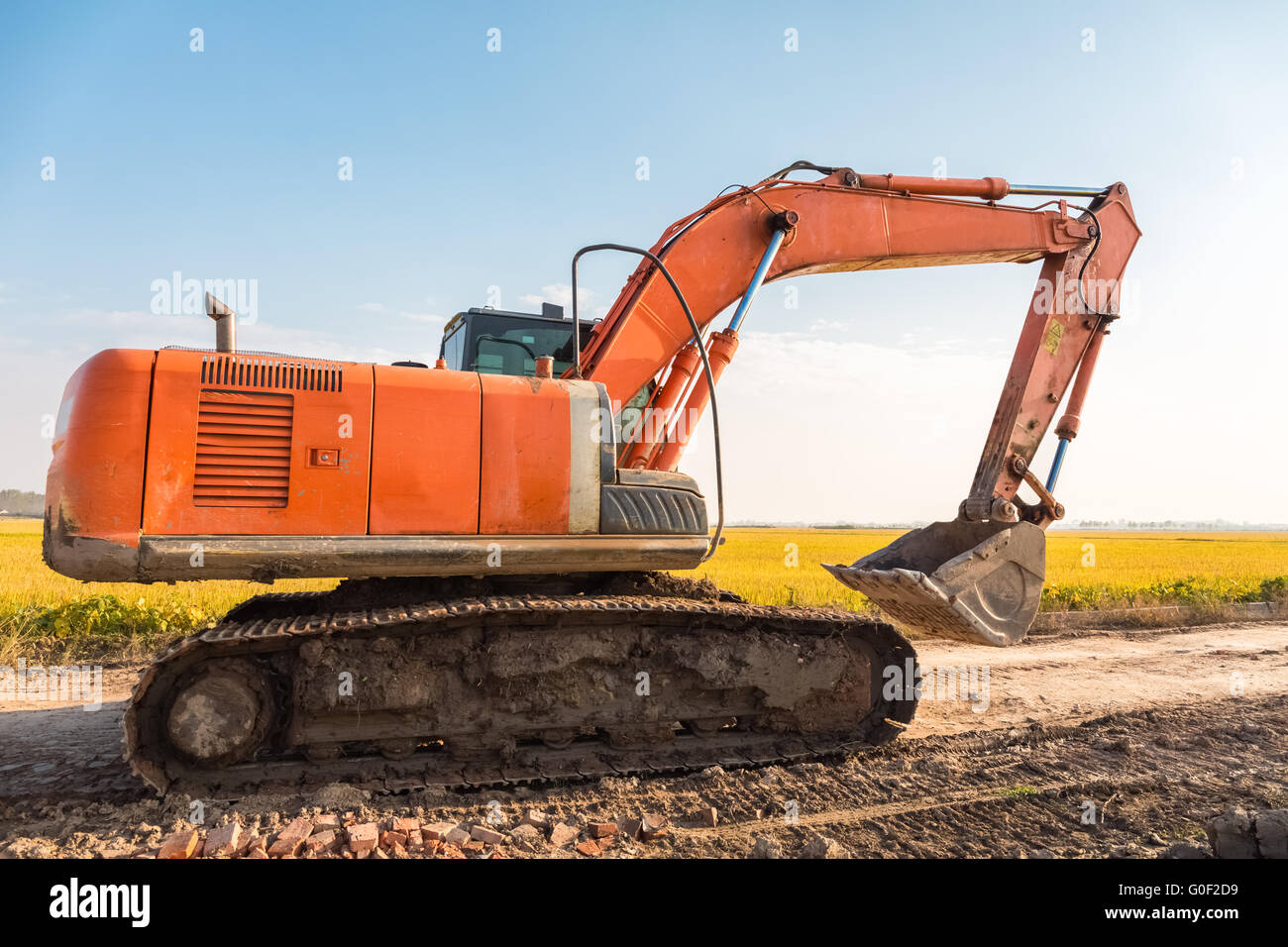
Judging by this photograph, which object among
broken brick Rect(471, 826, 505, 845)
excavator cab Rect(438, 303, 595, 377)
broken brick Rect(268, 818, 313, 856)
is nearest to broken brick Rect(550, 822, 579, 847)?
broken brick Rect(471, 826, 505, 845)

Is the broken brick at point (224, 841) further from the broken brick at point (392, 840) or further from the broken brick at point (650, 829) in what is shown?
the broken brick at point (650, 829)

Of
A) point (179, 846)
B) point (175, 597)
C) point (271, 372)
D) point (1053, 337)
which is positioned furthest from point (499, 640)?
point (175, 597)

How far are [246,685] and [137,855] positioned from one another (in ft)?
3.54

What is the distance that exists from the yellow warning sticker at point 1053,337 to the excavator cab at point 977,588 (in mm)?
1539

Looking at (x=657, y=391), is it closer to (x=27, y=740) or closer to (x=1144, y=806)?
(x=1144, y=806)

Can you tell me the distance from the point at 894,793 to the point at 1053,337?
4061 millimetres

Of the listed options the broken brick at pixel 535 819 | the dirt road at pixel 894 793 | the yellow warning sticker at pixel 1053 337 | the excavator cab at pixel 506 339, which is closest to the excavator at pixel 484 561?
the dirt road at pixel 894 793

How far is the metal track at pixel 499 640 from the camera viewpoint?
4.10 m

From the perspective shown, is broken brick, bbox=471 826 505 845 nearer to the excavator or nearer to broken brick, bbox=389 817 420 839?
broken brick, bbox=389 817 420 839

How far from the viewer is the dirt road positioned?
11.8ft

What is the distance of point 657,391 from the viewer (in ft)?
18.0

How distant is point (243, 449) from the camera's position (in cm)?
411

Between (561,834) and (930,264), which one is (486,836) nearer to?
(561,834)
